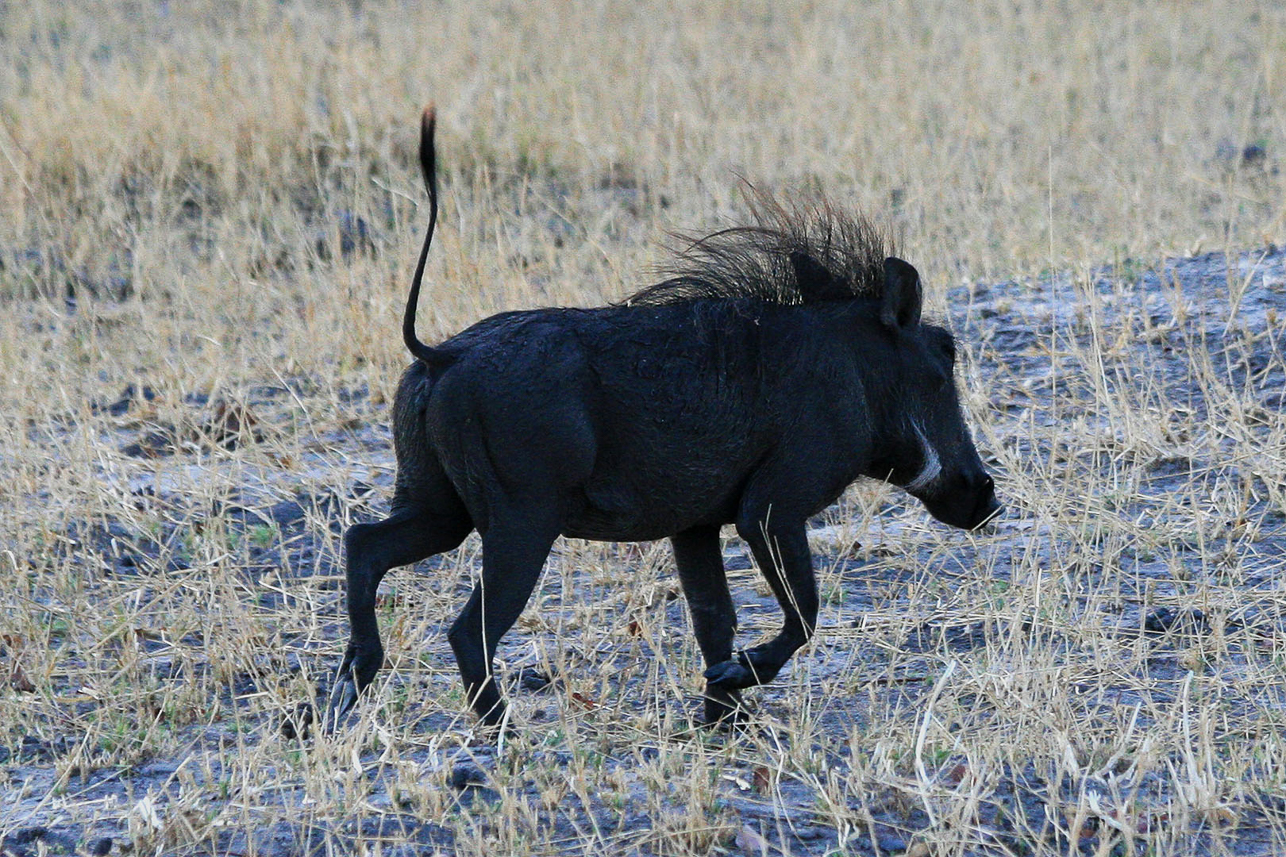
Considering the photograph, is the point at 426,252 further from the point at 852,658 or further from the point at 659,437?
the point at 852,658

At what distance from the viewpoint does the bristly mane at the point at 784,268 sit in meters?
4.22

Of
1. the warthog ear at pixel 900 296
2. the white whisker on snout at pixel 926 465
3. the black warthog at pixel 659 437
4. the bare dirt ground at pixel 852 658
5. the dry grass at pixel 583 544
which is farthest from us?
the white whisker on snout at pixel 926 465

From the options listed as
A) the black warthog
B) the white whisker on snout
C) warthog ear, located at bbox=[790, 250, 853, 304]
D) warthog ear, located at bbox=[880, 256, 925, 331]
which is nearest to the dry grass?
the black warthog

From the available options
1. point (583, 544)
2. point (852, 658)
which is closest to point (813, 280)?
point (852, 658)

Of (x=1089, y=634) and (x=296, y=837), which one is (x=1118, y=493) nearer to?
(x=1089, y=634)

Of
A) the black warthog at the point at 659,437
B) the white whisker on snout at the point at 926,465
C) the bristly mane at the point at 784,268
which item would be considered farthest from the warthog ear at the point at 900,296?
the white whisker on snout at the point at 926,465

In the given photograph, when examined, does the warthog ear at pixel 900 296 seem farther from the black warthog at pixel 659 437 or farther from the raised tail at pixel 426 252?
the raised tail at pixel 426 252

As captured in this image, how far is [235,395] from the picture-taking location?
22.1 ft

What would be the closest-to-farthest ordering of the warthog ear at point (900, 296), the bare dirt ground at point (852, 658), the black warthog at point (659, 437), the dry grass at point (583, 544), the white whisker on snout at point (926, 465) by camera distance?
the bare dirt ground at point (852, 658) < the dry grass at point (583, 544) < the black warthog at point (659, 437) < the warthog ear at point (900, 296) < the white whisker on snout at point (926, 465)

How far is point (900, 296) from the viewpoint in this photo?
4.12 meters

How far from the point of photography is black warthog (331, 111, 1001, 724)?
3799 mm

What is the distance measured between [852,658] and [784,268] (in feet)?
3.77

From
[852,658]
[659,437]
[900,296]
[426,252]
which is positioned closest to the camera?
[426,252]

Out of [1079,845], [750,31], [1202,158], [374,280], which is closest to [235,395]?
[374,280]
